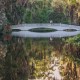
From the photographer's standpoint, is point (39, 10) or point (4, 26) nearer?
point (4, 26)

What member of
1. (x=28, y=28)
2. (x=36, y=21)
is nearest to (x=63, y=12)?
(x=36, y=21)

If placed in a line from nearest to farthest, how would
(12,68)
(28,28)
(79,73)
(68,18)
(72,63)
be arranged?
(79,73) < (12,68) < (72,63) < (28,28) < (68,18)

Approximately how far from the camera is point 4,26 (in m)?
34.9

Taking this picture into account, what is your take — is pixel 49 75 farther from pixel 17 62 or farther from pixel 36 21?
pixel 36 21

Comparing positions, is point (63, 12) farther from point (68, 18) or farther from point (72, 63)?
point (72, 63)

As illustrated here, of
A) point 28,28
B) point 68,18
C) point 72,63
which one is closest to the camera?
point 72,63

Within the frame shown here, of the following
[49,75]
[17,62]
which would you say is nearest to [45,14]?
[17,62]

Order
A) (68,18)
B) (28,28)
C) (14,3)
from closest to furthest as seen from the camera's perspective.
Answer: (14,3)
(28,28)
(68,18)

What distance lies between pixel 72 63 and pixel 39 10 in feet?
113

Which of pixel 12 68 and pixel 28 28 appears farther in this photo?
pixel 28 28

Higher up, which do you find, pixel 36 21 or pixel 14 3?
pixel 14 3

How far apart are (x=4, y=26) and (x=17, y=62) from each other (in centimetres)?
1772

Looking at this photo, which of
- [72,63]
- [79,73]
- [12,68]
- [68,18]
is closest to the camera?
[79,73]

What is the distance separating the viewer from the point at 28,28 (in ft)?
139
